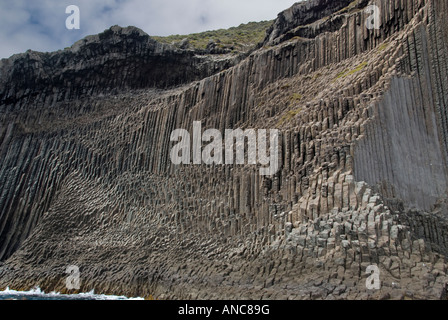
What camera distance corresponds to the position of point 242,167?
706 inches

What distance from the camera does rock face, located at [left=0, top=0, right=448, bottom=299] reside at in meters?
13.5

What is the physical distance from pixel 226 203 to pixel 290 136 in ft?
12.3

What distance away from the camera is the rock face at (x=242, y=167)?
13.5 m

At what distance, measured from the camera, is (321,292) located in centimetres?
1223

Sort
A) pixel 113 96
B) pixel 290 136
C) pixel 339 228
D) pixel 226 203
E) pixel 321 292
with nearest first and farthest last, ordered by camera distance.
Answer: pixel 321 292 < pixel 339 228 < pixel 290 136 < pixel 226 203 < pixel 113 96

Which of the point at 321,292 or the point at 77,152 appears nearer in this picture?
the point at 321,292

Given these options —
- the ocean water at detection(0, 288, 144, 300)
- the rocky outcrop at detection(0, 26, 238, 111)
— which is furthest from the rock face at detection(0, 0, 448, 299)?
the ocean water at detection(0, 288, 144, 300)

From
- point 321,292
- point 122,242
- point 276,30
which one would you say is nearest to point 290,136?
point 321,292

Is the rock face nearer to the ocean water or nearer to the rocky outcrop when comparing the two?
the rocky outcrop

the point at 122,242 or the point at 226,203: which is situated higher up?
the point at 226,203

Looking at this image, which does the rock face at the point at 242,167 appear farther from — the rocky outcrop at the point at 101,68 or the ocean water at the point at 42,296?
the ocean water at the point at 42,296

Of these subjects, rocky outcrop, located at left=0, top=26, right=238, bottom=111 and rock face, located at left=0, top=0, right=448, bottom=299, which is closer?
rock face, located at left=0, top=0, right=448, bottom=299


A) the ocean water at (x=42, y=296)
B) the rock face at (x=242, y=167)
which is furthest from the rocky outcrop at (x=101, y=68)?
the ocean water at (x=42, y=296)

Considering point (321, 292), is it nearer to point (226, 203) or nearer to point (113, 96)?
point (226, 203)
